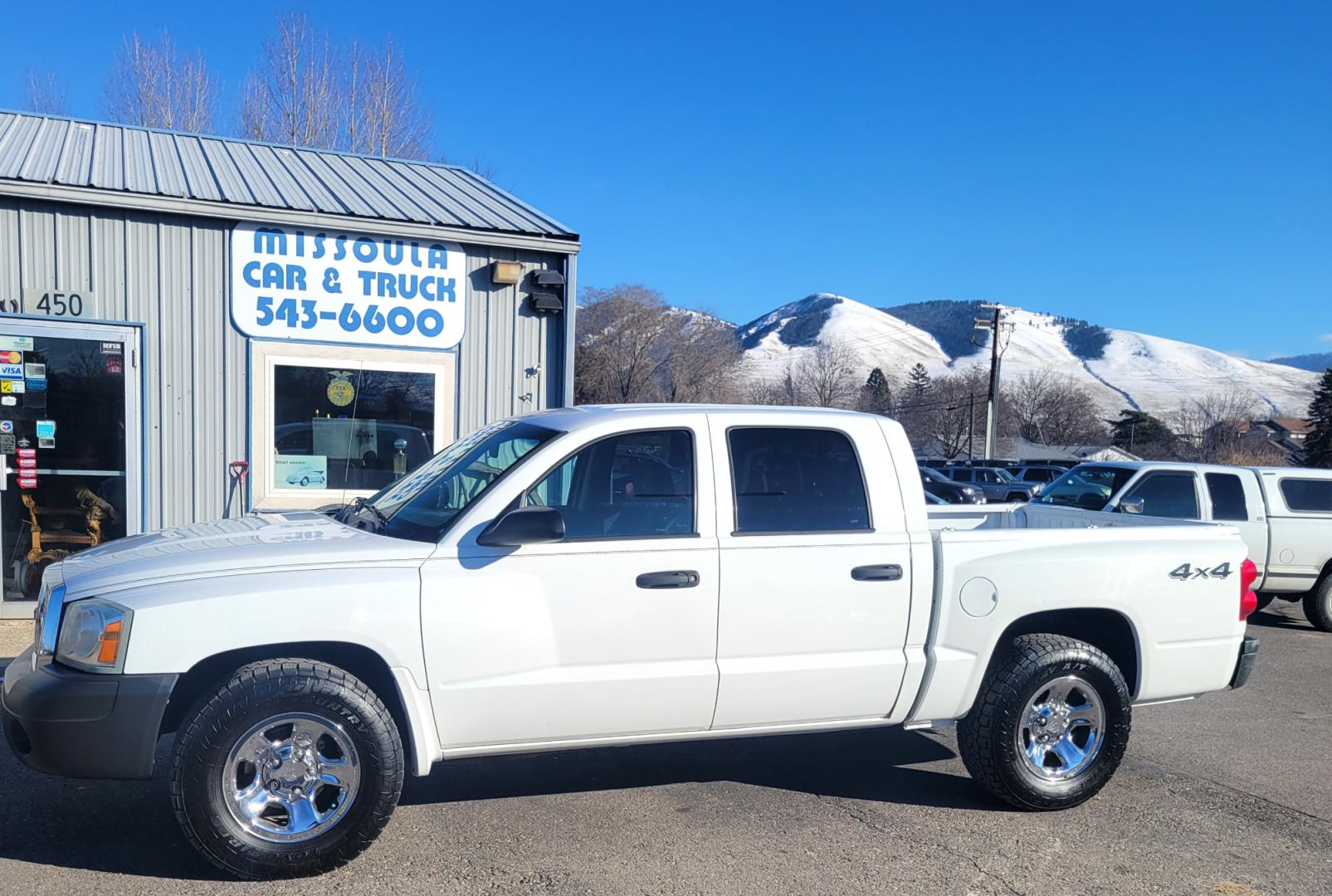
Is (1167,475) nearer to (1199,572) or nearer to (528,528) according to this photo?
(1199,572)

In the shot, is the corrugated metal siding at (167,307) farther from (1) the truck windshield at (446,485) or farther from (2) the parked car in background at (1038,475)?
(2) the parked car in background at (1038,475)

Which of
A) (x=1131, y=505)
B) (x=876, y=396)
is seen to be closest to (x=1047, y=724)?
(x=1131, y=505)

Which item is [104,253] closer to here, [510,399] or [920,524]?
[510,399]

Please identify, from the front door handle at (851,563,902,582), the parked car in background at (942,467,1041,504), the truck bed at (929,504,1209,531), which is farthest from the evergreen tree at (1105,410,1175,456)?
the front door handle at (851,563,902,582)

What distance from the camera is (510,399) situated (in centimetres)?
1012

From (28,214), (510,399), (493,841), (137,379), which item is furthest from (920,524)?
(28,214)

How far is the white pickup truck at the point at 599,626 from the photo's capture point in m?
3.88

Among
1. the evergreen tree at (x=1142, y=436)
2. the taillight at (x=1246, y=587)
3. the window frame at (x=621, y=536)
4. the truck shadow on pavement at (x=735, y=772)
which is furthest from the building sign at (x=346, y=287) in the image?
the evergreen tree at (x=1142, y=436)

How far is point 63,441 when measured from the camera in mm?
8570

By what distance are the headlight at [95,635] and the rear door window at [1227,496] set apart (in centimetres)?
1078

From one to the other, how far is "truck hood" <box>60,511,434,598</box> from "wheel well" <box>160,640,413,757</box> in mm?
335

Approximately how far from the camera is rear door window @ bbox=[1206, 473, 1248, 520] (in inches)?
439

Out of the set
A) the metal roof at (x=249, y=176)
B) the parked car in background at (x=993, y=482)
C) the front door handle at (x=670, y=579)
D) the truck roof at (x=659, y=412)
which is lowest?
the parked car in background at (x=993, y=482)

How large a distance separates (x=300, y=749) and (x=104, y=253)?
20.7 ft
